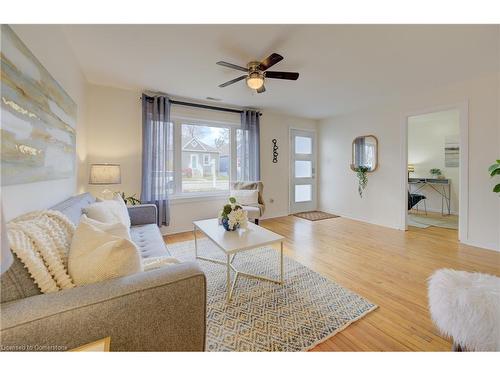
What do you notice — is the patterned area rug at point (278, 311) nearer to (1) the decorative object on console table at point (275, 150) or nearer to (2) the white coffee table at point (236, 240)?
(2) the white coffee table at point (236, 240)

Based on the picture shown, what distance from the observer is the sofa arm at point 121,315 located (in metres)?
0.71

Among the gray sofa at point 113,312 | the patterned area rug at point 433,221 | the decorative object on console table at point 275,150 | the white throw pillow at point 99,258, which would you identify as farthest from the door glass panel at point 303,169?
the white throw pillow at point 99,258

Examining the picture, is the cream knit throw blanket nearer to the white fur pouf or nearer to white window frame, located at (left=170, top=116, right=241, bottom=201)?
the white fur pouf

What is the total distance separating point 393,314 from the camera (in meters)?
1.57

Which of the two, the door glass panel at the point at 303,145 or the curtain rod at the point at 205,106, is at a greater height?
the curtain rod at the point at 205,106

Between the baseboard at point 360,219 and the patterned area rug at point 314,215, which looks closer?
the baseboard at point 360,219

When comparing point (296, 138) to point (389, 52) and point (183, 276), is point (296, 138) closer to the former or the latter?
point (389, 52)

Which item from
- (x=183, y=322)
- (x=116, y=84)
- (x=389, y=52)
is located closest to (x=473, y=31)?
(x=389, y=52)

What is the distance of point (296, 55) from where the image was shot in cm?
228

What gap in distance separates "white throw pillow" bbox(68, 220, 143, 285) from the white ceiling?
5.90 ft

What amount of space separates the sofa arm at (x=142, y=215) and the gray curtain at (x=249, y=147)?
193cm

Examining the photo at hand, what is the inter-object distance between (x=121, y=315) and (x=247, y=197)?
311cm

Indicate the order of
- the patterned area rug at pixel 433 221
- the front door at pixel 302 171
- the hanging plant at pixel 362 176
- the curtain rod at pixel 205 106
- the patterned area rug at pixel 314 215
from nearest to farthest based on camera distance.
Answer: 1. the curtain rod at pixel 205 106
2. the patterned area rug at pixel 433 221
3. the hanging plant at pixel 362 176
4. the patterned area rug at pixel 314 215
5. the front door at pixel 302 171
